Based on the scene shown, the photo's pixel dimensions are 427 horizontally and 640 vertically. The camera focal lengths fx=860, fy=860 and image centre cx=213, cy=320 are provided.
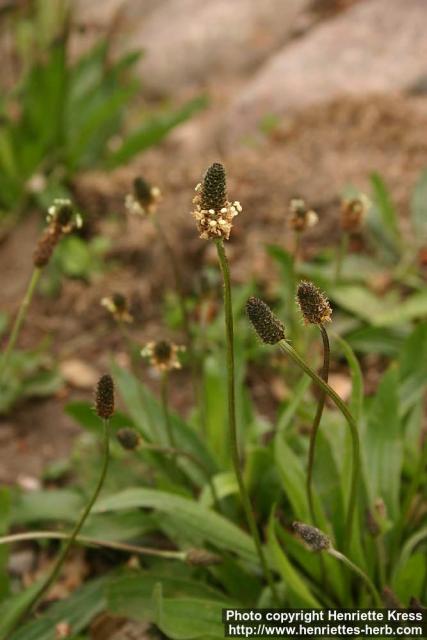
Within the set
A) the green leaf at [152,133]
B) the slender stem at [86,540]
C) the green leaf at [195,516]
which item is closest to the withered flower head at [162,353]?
the green leaf at [195,516]

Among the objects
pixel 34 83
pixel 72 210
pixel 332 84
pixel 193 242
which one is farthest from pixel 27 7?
pixel 72 210

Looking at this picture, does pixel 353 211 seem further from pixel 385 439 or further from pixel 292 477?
pixel 292 477

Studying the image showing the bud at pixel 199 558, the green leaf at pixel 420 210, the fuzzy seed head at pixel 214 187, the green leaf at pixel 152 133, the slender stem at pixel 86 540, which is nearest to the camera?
the fuzzy seed head at pixel 214 187

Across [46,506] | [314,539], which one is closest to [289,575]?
[314,539]

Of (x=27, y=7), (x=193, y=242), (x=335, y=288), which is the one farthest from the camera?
(x=27, y=7)

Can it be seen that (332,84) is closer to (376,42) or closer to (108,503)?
(376,42)

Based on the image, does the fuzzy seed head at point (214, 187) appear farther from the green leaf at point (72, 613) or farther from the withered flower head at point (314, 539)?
the green leaf at point (72, 613)

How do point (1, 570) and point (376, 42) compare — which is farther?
point (376, 42)
